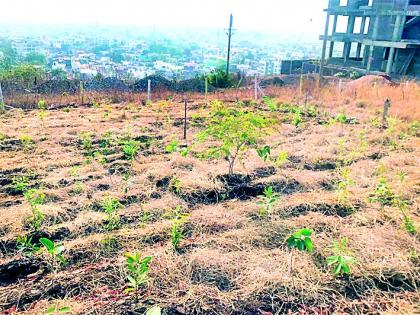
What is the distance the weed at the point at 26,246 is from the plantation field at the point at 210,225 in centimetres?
1

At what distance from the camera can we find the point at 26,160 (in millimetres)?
5355

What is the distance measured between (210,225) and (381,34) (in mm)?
18508

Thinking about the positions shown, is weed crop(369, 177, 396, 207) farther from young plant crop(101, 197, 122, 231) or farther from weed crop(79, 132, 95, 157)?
weed crop(79, 132, 95, 157)

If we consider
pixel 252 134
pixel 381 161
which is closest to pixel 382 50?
pixel 381 161

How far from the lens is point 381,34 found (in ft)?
59.4

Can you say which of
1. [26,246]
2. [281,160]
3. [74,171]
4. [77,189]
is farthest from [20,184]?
[281,160]

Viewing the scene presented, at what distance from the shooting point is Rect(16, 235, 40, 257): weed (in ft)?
9.87

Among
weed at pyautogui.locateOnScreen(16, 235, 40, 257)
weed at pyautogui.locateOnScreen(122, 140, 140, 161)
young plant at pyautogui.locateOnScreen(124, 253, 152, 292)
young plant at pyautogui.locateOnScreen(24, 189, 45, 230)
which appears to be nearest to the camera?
young plant at pyautogui.locateOnScreen(124, 253, 152, 292)

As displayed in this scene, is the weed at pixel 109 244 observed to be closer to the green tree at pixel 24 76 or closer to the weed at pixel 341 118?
the weed at pixel 341 118

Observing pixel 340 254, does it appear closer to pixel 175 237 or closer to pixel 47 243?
pixel 175 237

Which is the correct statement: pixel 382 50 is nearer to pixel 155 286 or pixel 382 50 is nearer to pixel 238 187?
pixel 238 187

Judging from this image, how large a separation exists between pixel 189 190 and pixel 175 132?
10.5 feet

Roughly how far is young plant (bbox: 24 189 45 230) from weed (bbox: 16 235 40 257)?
23 cm

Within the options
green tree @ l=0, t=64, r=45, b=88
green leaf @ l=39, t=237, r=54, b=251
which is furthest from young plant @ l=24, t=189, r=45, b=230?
green tree @ l=0, t=64, r=45, b=88
